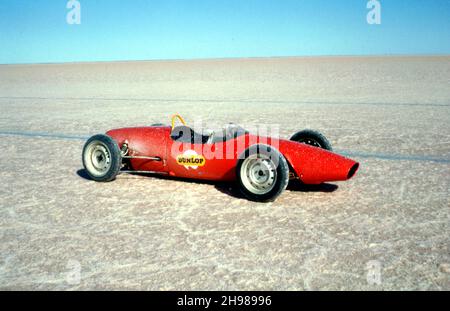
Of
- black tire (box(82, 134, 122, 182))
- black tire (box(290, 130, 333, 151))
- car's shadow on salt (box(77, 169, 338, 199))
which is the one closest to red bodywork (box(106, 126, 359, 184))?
car's shadow on salt (box(77, 169, 338, 199))

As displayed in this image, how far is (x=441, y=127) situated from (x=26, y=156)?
9.75 m

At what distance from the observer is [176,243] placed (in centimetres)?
419

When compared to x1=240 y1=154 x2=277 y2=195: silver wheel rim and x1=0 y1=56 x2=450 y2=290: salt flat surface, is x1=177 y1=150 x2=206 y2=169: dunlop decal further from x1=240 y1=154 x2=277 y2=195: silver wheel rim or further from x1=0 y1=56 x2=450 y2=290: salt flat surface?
x1=240 y1=154 x2=277 y2=195: silver wheel rim

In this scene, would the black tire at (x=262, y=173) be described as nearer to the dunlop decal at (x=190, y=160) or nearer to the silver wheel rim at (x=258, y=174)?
the silver wheel rim at (x=258, y=174)

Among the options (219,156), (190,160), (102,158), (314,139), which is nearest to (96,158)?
(102,158)

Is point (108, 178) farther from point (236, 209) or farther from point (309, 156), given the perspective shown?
point (309, 156)

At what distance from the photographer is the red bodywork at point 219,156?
211 inches

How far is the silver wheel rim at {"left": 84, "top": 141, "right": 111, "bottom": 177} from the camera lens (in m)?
6.29

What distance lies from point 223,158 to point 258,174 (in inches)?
22.9

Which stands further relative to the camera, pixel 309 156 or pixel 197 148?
pixel 197 148

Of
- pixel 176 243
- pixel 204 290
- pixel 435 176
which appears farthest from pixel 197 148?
pixel 435 176

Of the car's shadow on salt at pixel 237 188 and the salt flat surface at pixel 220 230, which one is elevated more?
the car's shadow on salt at pixel 237 188

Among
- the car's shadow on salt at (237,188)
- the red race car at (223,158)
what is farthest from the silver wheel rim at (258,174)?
the car's shadow on salt at (237,188)

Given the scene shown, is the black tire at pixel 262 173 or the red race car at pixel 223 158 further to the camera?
the red race car at pixel 223 158
